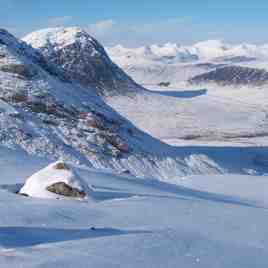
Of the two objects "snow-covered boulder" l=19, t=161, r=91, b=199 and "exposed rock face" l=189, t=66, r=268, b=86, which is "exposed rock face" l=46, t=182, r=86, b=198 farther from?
"exposed rock face" l=189, t=66, r=268, b=86

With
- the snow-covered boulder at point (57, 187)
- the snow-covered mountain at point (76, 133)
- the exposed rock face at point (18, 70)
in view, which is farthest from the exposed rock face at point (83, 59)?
the snow-covered boulder at point (57, 187)

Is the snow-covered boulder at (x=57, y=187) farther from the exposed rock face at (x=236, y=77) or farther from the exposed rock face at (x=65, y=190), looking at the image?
the exposed rock face at (x=236, y=77)

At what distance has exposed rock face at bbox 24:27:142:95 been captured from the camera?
3821 inches

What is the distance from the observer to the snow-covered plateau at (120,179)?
21.2 ft

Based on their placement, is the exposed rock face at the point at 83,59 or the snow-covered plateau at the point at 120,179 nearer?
the snow-covered plateau at the point at 120,179

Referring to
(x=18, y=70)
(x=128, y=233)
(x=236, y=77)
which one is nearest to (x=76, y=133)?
(x=18, y=70)

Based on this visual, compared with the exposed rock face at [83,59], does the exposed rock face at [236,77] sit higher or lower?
lower

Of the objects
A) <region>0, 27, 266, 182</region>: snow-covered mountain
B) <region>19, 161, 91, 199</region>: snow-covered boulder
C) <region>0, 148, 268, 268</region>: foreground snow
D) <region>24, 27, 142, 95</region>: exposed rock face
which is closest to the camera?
<region>0, 148, 268, 268</region>: foreground snow

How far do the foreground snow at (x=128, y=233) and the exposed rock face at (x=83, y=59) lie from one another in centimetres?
8316

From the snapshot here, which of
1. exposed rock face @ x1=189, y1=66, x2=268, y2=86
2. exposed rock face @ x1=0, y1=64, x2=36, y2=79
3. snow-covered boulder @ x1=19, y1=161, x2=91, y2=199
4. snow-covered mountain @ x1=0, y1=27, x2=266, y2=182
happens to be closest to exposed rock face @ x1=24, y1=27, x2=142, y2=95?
snow-covered mountain @ x1=0, y1=27, x2=266, y2=182

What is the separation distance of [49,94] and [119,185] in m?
24.6

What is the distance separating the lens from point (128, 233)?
7.21 meters

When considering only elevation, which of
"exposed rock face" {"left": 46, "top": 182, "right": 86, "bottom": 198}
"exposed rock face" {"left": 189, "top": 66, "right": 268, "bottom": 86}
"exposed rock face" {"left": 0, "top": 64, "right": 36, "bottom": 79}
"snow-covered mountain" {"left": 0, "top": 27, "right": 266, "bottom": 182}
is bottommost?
"exposed rock face" {"left": 189, "top": 66, "right": 268, "bottom": 86}

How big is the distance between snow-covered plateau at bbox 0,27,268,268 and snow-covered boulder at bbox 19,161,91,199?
0.02 meters
